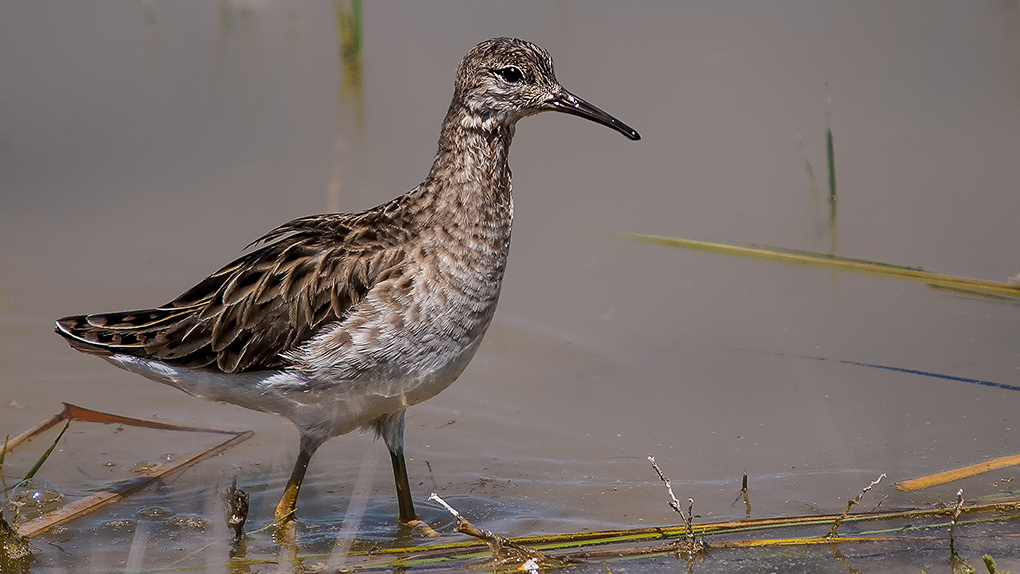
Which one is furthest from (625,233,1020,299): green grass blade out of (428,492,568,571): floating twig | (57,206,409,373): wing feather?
(428,492,568,571): floating twig

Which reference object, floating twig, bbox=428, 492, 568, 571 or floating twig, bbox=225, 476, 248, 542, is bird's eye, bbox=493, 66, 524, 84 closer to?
floating twig, bbox=428, 492, 568, 571

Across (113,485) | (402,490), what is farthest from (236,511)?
(113,485)

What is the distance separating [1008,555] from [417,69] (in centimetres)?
645

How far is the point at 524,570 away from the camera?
495 centimetres

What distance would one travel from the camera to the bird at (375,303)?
5398 mm

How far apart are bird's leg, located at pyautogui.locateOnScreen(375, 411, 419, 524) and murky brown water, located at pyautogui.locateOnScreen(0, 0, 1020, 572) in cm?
13

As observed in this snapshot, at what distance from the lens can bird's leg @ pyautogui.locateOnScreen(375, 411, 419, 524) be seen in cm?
593

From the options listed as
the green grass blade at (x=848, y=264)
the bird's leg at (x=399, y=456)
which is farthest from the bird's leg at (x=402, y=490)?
the green grass blade at (x=848, y=264)

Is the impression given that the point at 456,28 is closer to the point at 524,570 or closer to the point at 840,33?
the point at 840,33

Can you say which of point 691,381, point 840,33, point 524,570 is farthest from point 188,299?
point 840,33

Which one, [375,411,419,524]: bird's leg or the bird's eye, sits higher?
the bird's eye

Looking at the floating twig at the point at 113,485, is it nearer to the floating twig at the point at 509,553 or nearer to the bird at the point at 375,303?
the bird at the point at 375,303

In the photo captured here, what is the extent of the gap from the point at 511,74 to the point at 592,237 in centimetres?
283

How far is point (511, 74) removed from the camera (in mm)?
5691
